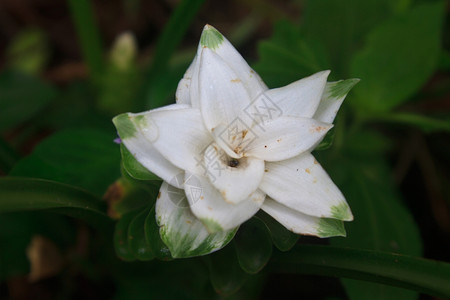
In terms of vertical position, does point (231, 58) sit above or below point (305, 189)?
above

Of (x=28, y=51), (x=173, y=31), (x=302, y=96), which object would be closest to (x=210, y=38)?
(x=302, y=96)

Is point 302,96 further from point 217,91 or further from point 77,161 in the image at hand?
point 77,161

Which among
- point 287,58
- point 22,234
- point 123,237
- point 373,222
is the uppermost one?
point 287,58

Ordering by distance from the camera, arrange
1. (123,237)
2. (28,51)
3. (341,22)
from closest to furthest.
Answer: (123,237), (341,22), (28,51)

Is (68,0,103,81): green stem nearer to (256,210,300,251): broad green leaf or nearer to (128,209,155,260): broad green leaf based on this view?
(128,209,155,260): broad green leaf

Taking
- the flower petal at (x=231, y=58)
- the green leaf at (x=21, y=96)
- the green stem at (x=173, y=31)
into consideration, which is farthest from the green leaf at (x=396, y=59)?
the green leaf at (x=21, y=96)

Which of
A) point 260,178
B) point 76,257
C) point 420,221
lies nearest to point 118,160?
point 76,257

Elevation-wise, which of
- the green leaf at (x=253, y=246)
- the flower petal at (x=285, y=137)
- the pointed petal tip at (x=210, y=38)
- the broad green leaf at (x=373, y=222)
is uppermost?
the pointed petal tip at (x=210, y=38)

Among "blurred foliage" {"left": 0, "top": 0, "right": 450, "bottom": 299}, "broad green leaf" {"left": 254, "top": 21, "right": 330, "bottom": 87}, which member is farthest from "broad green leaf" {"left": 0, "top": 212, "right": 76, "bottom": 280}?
"broad green leaf" {"left": 254, "top": 21, "right": 330, "bottom": 87}

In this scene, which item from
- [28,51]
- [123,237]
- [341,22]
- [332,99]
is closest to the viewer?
[332,99]

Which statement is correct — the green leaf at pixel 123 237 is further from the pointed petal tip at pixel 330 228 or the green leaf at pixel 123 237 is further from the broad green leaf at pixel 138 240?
the pointed petal tip at pixel 330 228
